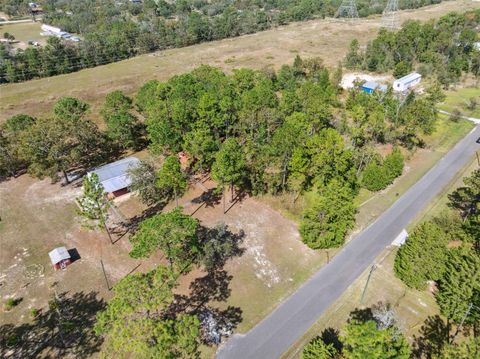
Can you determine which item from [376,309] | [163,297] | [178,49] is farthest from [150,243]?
[178,49]

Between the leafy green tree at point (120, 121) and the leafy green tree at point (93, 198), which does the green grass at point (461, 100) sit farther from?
the leafy green tree at point (93, 198)

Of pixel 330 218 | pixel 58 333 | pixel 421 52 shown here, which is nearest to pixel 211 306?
pixel 58 333

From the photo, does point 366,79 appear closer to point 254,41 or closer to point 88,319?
point 254,41

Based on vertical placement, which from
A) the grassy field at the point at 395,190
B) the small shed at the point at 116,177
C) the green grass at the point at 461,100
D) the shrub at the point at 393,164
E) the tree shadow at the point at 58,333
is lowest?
the tree shadow at the point at 58,333

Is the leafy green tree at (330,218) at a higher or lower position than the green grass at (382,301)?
higher

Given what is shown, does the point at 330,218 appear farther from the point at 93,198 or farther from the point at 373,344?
the point at 93,198

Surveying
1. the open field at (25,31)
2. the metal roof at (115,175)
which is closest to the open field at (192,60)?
the metal roof at (115,175)

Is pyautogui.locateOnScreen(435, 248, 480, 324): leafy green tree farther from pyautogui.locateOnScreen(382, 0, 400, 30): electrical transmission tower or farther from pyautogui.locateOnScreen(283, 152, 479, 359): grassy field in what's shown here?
pyautogui.locateOnScreen(382, 0, 400, 30): electrical transmission tower
